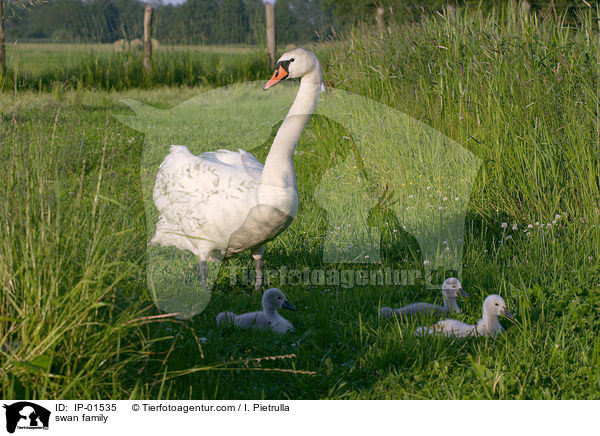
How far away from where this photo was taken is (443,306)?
4156 millimetres

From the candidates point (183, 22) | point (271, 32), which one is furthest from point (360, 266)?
point (183, 22)

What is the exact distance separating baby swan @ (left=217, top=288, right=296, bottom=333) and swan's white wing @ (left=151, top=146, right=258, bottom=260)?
54cm

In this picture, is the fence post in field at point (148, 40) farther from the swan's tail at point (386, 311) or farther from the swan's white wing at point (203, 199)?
the swan's tail at point (386, 311)

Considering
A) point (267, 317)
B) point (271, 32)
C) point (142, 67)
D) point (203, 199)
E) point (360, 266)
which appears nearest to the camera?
point (267, 317)

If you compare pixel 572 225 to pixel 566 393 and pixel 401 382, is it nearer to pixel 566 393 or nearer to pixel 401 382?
pixel 566 393

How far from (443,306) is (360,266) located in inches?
34.2

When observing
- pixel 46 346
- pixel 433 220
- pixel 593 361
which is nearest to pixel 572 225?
pixel 433 220

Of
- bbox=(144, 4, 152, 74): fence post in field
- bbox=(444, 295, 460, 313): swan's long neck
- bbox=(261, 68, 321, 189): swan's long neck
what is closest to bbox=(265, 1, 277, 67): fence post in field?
bbox=(144, 4, 152, 74): fence post in field

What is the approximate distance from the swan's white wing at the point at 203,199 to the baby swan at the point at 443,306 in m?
1.22

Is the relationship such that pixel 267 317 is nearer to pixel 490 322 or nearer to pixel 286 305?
pixel 286 305

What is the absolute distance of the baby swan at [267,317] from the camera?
379 cm

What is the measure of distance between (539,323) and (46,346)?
2876 millimetres

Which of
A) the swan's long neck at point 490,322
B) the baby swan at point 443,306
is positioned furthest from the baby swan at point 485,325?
the baby swan at point 443,306

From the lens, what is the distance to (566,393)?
3.08 m
